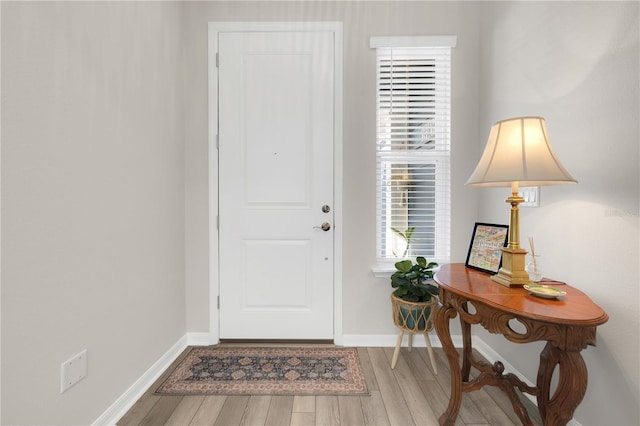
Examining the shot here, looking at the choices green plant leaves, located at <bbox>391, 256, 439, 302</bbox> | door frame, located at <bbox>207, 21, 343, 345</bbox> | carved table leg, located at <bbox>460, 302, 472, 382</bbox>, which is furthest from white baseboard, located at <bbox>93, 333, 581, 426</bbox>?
green plant leaves, located at <bbox>391, 256, 439, 302</bbox>

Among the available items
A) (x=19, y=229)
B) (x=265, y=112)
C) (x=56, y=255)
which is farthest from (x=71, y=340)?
(x=265, y=112)

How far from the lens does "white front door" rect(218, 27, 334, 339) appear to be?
2.21 m

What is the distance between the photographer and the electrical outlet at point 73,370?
1.20 meters

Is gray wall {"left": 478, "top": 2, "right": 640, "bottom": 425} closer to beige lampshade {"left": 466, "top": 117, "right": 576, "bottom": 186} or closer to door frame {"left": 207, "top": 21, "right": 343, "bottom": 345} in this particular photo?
beige lampshade {"left": 466, "top": 117, "right": 576, "bottom": 186}

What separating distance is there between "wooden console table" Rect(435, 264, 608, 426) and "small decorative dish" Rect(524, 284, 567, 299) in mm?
20

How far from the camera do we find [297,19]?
220 cm

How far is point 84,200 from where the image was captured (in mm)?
1297

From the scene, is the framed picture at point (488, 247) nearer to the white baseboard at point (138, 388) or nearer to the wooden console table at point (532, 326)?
the wooden console table at point (532, 326)

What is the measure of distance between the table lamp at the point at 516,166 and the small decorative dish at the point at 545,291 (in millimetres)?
66

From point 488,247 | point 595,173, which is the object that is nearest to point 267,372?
point 488,247

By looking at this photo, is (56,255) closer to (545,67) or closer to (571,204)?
(571,204)

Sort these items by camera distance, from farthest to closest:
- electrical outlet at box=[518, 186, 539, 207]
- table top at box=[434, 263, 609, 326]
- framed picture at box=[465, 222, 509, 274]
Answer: electrical outlet at box=[518, 186, 539, 207], framed picture at box=[465, 222, 509, 274], table top at box=[434, 263, 609, 326]

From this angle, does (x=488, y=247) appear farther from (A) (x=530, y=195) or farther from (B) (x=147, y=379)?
(B) (x=147, y=379)

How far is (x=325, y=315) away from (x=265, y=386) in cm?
67
